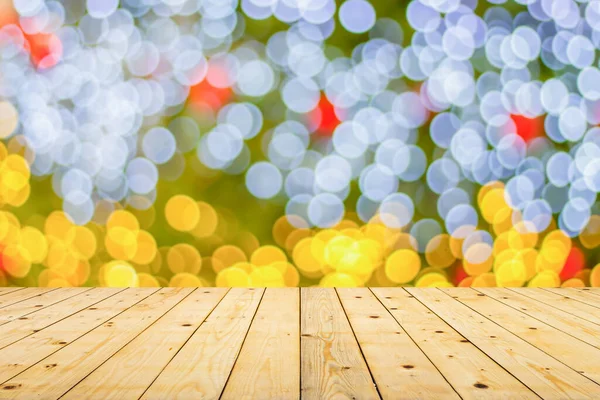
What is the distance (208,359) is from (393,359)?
383mm

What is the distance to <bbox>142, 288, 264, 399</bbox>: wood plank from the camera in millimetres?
907

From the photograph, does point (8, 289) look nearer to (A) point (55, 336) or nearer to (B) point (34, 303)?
(B) point (34, 303)

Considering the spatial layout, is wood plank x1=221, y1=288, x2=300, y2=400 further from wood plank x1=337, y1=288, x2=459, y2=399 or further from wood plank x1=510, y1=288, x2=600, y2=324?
wood plank x1=510, y1=288, x2=600, y2=324

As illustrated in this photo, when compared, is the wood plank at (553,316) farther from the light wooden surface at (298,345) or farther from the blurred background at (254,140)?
the blurred background at (254,140)

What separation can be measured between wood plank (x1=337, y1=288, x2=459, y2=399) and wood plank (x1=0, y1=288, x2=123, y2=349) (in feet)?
2.68

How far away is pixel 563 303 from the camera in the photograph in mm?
1727

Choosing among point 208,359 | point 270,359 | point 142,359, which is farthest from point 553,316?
point 142,359

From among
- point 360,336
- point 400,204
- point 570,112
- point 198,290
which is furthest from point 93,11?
point 570,112

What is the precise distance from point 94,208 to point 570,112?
1.90 meters

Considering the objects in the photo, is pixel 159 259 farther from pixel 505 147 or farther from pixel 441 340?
pixel 505 147

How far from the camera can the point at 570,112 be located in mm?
2072

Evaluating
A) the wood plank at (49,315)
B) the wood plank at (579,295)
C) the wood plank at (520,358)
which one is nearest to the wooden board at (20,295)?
the wood plank at (49,315)

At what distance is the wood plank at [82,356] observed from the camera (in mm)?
917

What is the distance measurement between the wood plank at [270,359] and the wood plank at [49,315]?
55 centimetres
